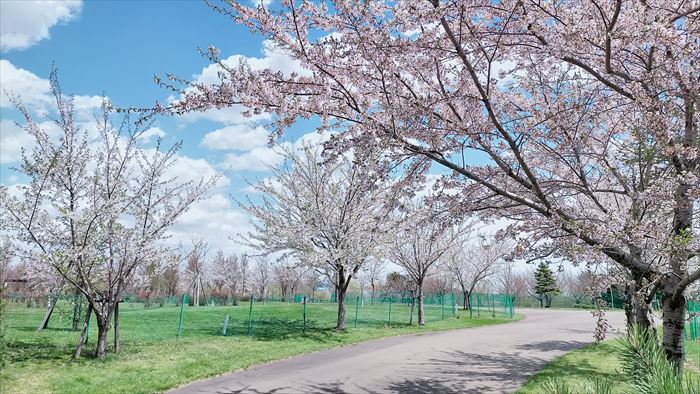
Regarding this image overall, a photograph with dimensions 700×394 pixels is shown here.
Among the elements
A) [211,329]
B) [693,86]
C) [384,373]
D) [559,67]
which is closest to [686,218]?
[693,86]

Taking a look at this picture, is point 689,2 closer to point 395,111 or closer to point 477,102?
point 477,102

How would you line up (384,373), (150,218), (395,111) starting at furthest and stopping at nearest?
(150,218) → (384,373) → (395,111)

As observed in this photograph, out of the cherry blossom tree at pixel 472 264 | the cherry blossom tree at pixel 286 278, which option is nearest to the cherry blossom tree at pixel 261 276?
the cherry blossom tree at pixel 286 278

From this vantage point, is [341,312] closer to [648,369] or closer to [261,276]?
[648,369]

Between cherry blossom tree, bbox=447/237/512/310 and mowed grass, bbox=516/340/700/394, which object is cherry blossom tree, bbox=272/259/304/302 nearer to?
cherry blossom tree, bbox=447/237/512/310

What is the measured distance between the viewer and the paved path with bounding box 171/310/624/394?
8695 millimetres

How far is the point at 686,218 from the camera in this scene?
665 centimetres

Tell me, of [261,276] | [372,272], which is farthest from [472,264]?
[261,276]

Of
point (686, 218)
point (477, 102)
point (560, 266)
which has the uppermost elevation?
point (477, 102)

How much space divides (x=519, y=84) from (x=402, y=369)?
6.89m

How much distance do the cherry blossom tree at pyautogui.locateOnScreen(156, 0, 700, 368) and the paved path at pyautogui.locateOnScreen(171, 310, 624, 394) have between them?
12.5 feet

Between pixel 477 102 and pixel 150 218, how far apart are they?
30.5 feet

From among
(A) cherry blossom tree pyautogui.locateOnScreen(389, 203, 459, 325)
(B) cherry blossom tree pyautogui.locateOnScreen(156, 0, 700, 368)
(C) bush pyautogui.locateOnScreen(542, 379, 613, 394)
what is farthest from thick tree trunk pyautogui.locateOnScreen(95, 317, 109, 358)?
(A) cherry blossom tree pyautogui.locateOnScreen(389, 203, 459, 325)

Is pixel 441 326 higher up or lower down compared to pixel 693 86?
lower down
